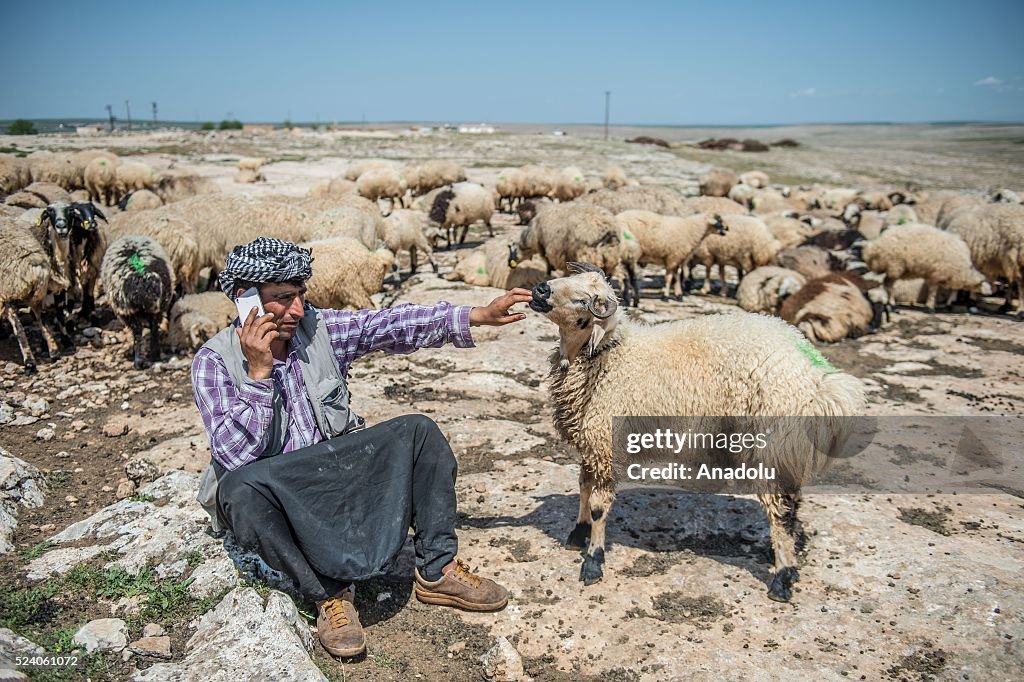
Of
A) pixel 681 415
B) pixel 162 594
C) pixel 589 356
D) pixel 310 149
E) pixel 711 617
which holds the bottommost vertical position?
pixel 711 617

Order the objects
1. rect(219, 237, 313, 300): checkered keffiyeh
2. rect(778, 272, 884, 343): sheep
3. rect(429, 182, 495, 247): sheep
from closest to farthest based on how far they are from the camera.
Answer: rect(219, 237, 313, 300): checkered keffiyeh → rect(778, 272, 884, 343): sheep → rect(429, 182, 495, 247): sheep

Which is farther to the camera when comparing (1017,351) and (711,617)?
(1017,351)

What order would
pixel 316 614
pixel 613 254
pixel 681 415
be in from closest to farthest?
pixel 316 614
pixel 681 415
pixel 613 254

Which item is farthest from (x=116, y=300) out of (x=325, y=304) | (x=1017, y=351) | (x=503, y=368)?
(x=1017, y=351)

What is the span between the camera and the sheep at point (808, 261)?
1217 centimetres

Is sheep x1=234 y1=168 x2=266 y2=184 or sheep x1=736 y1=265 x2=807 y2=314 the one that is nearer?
sheep x1=736 y1=265 x2=807 y2=314

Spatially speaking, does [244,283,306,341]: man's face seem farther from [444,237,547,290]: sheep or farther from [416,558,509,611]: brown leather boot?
[444,237,547,290]: sheep

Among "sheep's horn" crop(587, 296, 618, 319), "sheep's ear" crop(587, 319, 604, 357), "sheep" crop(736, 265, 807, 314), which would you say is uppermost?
"sheep's horn" crop(587, 296, 618, 319)

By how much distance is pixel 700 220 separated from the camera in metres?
11.7

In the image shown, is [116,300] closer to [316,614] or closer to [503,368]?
[503,368]

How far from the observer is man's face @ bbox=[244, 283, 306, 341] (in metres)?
3.24

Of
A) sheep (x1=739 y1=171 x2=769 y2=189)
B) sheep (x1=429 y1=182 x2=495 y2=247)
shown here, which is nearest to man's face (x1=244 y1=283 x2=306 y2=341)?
sheep (x1=429 y1=182 x2=495 y2=247)

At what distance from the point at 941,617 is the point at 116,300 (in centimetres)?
843

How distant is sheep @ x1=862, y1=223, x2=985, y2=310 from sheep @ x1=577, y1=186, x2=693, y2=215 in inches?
179
